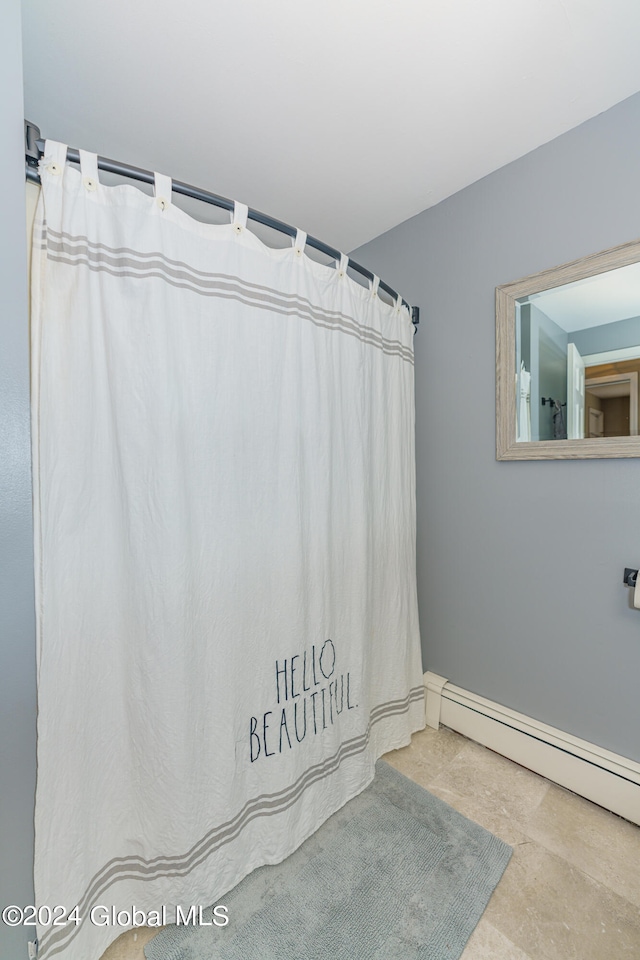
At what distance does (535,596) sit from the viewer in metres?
1.43

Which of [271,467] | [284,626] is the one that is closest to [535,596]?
[284,626]

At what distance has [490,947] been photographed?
35.7 inches

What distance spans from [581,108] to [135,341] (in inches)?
60.1

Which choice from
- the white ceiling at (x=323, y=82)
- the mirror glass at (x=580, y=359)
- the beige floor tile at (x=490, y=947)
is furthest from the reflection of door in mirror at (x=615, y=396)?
the beige floor tile at (x=490, y=947)

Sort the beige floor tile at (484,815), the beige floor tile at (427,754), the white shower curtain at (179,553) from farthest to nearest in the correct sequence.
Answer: the beige floor tile at (427,754) → the beige floor tile at (484,815) → the white shower curtain at (179,553)

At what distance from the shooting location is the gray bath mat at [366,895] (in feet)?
2.96

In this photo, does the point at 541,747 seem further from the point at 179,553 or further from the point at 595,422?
the point at 179,553

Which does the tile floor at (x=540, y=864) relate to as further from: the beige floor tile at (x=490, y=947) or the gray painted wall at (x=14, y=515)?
the gray painted wall at (x=14, y=515)

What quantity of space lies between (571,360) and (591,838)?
1507 mm

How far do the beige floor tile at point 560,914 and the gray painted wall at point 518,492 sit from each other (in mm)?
403

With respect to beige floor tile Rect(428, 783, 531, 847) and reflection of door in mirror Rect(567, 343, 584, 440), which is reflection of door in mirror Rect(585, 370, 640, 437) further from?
beige floor tile Rect(428, 783, 531, 847)

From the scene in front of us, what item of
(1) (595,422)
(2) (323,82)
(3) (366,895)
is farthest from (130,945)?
(2) (323,82)

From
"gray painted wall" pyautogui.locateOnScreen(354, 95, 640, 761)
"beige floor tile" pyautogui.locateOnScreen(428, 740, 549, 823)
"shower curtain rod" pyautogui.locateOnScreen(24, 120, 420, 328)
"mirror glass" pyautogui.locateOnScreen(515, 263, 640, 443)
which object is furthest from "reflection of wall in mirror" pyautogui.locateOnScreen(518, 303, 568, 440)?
"beige floor tile" pyautogui.locateOnScreen(428, 740, 549, 823)

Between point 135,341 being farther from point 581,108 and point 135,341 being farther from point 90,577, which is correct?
point 581,108
